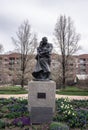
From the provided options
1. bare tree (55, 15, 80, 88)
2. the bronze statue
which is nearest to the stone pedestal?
the bronze statue

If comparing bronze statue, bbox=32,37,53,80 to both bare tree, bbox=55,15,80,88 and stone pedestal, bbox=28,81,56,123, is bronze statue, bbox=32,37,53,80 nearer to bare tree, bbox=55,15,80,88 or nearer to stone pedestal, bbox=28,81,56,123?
stone pedestal, bbox=28,81,56,123

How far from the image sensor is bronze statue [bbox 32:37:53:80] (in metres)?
10.3

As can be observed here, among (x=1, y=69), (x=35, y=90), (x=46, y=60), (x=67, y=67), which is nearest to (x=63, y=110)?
(x=35, y=90)

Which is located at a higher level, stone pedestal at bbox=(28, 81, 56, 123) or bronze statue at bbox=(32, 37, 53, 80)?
bronze statue at bbox=(32, 37, 53, 80)

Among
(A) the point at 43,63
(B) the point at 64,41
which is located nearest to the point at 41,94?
(A) the point at 43,63

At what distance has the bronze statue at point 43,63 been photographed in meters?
10.3

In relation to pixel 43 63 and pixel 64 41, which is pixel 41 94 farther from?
pixel 64 41

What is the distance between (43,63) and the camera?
1048cm

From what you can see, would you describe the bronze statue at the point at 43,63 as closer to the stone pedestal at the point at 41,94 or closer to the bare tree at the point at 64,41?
the stone pedestal at the point at 41,94

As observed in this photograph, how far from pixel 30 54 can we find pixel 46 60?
21.7 meters

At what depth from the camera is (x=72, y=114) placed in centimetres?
855

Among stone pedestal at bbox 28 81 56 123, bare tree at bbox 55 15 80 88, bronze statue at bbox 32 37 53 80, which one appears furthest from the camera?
bare tree at bbox 55 15 80 88

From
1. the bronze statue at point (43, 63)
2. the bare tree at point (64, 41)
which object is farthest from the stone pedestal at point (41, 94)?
the bare tree at point (64, 41)

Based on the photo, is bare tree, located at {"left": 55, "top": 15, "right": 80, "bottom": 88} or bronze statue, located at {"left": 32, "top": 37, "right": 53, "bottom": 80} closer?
bronze statue, located at {"left": 32, "top": 37, "right": 53, "bottom": 80}
